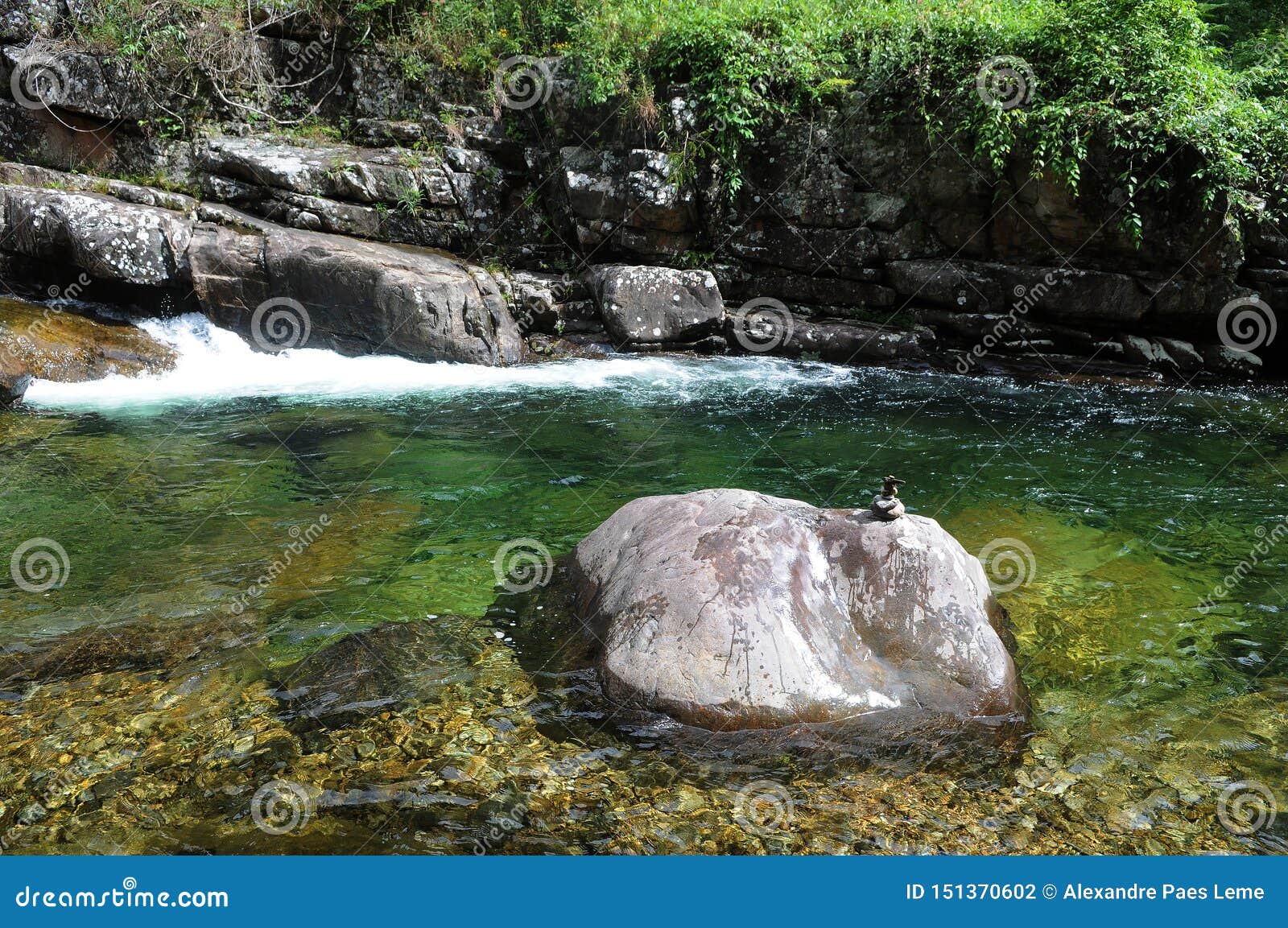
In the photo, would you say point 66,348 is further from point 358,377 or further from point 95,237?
point 358,377

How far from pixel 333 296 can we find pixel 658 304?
14.2 ft

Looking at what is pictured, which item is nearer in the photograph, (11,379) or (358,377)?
(11,379)

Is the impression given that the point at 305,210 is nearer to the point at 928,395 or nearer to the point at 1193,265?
the point at 928,395

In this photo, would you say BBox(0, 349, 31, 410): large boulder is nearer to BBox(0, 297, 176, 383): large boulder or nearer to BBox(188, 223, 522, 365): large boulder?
BBox(0, 297, 176, 383): large boulder

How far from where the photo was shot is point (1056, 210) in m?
10.9

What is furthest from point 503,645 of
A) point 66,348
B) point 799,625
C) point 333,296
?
point 66,348

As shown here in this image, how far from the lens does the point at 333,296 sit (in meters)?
10.9

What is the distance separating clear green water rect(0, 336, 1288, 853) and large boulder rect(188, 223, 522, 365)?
9.02ft

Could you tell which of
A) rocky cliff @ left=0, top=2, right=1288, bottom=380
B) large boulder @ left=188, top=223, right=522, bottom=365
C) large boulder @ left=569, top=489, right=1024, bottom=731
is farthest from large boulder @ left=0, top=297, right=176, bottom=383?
large boulder @ left=569, top=489, right=1024, bottom=731

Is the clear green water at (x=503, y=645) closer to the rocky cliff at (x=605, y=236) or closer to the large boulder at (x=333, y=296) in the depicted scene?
the large boulder at (x=333, y=296)

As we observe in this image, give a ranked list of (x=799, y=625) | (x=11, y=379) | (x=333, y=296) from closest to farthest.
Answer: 1. (x=799, y=625)
2. (x=11, y=379)
3. (x=333, y=296)

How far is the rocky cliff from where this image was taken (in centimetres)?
1081

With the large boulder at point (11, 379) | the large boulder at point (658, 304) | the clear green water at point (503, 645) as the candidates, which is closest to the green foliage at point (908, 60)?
the large boulder at point (658, 304)

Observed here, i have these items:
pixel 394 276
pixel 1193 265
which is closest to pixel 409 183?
pixel 394 276
